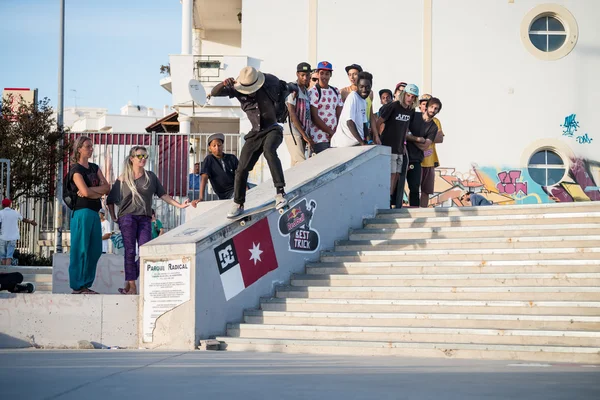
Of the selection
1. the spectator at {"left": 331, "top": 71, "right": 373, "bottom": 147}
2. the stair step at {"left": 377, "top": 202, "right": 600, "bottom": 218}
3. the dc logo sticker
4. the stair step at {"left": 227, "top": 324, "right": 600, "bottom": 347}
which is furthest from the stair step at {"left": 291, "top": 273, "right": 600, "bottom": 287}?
the spectator at {"left": 331, "top": 71, "right": 373, "bottom": 147}

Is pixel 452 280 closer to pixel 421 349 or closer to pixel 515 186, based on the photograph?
pixel 421 349

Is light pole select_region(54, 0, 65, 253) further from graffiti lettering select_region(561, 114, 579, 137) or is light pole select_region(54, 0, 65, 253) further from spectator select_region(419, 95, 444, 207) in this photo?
Answer: graffiti lettering select_region(561, 114, 579, 137)

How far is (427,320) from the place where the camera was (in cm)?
799

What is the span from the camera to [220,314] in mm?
8562

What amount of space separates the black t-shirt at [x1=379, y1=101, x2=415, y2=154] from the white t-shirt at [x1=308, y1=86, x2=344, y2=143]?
0.66 m

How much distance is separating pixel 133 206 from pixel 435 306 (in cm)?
356

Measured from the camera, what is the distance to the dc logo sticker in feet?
31.4

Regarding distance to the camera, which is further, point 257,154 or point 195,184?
point 195,184

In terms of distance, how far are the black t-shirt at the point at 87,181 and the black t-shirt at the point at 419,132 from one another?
464 cm

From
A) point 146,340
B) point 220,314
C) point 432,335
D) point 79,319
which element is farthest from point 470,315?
point 79,319

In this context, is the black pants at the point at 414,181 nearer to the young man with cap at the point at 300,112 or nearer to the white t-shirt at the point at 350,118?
the white t-shirt at the point at 350,118

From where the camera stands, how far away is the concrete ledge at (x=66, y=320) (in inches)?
343

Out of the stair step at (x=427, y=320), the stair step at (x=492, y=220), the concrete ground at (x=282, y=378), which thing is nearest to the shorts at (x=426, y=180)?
the stair step at (x=492, y=220)

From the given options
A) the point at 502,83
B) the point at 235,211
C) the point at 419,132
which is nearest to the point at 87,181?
the point at 235,211
